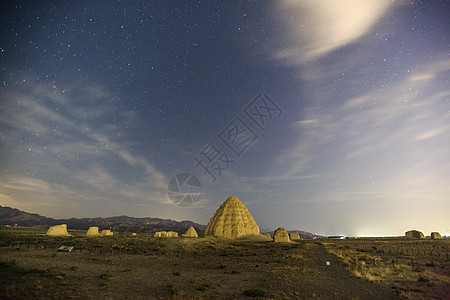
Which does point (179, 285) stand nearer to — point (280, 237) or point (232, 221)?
point (280, 237)

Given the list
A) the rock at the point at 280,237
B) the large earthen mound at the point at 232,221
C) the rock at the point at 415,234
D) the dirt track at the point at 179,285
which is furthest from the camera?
the rock at the point at 415,234

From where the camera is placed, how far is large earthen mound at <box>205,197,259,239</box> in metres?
78.6

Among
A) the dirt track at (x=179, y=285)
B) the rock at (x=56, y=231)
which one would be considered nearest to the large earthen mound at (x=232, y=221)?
the rock at (x=56, y=231)

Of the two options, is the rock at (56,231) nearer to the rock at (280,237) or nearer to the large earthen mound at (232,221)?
the large earthen mound at (232,221)

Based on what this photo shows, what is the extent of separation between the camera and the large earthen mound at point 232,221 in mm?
78562

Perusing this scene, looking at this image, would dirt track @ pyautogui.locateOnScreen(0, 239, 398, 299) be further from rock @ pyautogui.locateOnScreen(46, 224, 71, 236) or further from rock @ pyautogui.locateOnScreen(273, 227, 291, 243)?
rock @ pyautogui.locateOnScreen(46, 224, 71, 236)

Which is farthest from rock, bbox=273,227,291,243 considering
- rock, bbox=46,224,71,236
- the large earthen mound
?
rock, bbox=46,224,71,236

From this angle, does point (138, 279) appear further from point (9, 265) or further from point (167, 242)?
point (167, 242)

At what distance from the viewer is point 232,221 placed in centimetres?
8175

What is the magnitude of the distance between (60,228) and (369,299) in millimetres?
72734

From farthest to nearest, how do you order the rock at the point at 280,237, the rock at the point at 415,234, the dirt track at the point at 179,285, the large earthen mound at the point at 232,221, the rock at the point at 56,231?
the rock at the point at 415,234
the large earthen mound at the point at 232,221
the rock at the point at 280,237
the rock at the point at 56,231
the dirt track at the point at 179,285

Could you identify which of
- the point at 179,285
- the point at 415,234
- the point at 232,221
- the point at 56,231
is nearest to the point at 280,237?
the point at 232,221

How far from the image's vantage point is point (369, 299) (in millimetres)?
14500

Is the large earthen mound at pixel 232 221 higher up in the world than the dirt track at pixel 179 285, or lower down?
higher up
